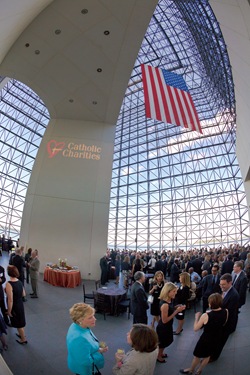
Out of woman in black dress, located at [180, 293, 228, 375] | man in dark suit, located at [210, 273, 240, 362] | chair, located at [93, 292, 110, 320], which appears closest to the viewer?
woman in black dress, located at [180, 293, 228, 375]

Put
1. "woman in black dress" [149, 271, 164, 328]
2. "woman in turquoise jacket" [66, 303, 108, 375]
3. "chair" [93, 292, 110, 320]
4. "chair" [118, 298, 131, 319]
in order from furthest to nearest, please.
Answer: "chair" [118, 298, 131, 319] < "chair" [93, 292, 110, 320] < "woman in black dress" [149, 271, 164, 328] < "woman in turquoise jacket" [66, 303, 108, 375]

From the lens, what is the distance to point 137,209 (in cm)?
3341

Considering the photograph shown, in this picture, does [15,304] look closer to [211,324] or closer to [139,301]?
[139,301]

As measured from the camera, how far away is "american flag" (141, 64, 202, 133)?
823 cm

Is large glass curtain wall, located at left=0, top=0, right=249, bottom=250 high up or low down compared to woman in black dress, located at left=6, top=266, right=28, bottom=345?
up

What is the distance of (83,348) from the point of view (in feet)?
8.23

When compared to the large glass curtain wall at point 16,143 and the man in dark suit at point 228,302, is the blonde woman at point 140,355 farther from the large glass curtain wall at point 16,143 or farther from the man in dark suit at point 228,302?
the large glass curtain wall at point 16,143

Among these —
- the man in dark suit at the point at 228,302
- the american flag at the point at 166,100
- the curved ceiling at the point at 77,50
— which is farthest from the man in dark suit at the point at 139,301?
the curved ceiling at the point at 77,50

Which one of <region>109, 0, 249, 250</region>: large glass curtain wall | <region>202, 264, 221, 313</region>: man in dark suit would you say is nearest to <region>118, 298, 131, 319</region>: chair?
<region>202, 264, 221, 313</region>: man in dark suit

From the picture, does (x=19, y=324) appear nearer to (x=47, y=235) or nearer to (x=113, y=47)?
(x=47, y=235)

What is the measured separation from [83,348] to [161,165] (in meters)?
30.1

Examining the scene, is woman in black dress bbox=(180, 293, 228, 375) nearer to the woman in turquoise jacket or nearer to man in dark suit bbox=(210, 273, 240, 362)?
man in dark suit bbox=(210, 273, 240, 362)

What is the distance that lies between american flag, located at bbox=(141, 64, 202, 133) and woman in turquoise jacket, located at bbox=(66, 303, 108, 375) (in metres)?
6.35

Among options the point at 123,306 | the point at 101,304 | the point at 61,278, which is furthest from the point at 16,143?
the point at 123,306
